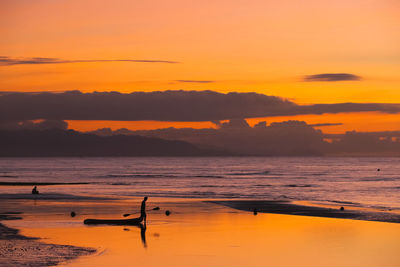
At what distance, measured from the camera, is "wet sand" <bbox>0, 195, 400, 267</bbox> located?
935 inches

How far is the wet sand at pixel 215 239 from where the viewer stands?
23.8 metres

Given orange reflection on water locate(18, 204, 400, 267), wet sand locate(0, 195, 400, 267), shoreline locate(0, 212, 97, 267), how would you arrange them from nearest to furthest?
shoreline locate(0, 212, 97, 267), orange reflection on water locate(18, 204, 400, 267), wet sand locate(0, 195, 400, 267)

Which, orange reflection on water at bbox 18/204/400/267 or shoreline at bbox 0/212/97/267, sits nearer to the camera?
shoreline at bbox 0/212/97/267

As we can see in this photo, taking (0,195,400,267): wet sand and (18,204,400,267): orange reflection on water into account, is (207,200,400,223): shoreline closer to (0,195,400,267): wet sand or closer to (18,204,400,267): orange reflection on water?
(0,195,400,267): wet sand

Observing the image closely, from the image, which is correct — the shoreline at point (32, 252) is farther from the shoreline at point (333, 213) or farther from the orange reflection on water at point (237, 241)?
the shoreline at point (333, 213)

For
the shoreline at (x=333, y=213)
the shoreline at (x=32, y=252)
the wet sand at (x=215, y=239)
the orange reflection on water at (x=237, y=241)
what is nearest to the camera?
the shoreline at (x=32, y=252)

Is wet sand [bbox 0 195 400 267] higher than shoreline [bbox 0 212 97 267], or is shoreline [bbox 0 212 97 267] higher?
shoreline [bbox 0 212 97 267]

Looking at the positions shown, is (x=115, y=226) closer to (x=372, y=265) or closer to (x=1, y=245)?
(x=1, y=245)

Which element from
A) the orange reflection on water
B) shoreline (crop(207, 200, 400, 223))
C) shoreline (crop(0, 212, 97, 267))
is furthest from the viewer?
shoreline (crop(207, 200, 400, 223))

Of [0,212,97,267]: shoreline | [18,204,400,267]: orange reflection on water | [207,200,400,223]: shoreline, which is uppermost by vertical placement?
[0,212,97,267]: shoreline

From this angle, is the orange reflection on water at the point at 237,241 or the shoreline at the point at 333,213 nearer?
the orange reflection on water at the point at 237,241

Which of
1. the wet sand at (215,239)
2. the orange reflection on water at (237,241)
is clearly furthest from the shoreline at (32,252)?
the orange reflection on water at (237,241)

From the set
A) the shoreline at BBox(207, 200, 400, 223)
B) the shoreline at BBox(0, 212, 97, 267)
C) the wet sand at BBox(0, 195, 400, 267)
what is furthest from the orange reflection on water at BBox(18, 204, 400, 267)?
the shoreline at BBox(207, 200, 400, 223)

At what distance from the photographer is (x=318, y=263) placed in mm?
23016
